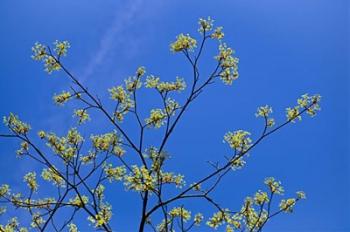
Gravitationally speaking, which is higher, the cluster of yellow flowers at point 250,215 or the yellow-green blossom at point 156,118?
the yellow-green blossom at point 156,118

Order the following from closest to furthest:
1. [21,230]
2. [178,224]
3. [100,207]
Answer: [178,224] → [100,207] → [21,230]

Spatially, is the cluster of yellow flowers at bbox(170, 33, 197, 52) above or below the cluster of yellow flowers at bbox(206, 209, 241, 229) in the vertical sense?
above

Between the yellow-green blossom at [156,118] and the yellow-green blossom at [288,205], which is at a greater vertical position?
the yellow-green blossom at [156,118]

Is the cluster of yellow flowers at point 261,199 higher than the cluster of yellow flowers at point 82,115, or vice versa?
the cluster of yellow flowers at point 82,115

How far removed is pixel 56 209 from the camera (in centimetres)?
793

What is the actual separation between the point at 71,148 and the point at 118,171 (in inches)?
36.3

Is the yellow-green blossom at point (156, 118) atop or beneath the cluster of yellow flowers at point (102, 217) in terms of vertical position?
atop

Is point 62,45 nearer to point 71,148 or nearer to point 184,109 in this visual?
point 71,148

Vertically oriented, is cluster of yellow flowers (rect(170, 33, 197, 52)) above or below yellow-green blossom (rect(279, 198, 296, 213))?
above

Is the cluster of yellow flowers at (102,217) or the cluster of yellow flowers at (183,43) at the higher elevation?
the cluster of yellow flowers at (183,43)

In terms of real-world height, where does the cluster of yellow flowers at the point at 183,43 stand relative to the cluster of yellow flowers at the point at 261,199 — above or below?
above

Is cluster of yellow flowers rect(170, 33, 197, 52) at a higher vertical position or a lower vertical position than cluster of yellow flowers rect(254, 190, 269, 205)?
higher

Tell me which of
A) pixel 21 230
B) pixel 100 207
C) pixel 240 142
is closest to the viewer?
pixel 240 142

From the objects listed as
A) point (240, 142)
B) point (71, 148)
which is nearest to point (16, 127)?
point (71, 148)
